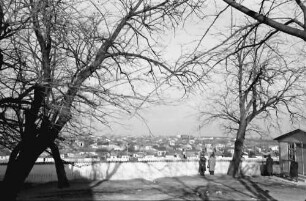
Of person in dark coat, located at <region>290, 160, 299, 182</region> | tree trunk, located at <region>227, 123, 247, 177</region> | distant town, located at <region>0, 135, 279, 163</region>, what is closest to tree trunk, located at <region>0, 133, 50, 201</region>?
distant town, located at <region>0, 135, 279, 163</region>

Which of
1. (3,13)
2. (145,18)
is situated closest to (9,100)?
(3,13)

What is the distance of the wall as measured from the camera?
20734 mm

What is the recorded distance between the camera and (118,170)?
74.7ft

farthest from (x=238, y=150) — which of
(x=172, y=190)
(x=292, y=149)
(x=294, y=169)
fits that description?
(x=172, y=190)

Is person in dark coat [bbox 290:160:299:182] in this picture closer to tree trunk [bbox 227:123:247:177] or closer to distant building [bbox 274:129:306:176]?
distant building [bbox 274:129:306:176]

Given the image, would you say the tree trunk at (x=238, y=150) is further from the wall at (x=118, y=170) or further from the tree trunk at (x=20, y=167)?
the tree trunk at (x=20, y=167)

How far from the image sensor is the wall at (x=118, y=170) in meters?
20.7

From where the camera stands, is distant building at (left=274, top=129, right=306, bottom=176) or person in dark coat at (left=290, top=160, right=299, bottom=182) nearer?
person in dark coat at (left=290, top=160, right=299, bottom=182)

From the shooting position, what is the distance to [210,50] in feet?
14.6

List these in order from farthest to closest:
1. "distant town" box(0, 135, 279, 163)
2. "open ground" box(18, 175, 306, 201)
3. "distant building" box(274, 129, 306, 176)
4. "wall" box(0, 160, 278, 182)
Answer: "distant building" box(274, 129, 306, 176) < "distant town" box(0, 135, 279, 163) < "wall" box(0, 160, 278, 182) < "open ground" box(18, 175, 306, 201)

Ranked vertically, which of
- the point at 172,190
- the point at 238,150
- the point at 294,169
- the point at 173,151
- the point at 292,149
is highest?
the point at 292,149

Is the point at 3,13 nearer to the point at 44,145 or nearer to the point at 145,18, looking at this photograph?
the point at 44,145

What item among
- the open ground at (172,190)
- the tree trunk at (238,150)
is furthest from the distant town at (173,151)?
the open ground at (172,190)

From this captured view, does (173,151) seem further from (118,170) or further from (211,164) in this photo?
(118,170)
